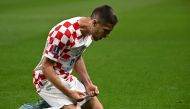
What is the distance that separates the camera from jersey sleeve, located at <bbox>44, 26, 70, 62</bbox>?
603 cm

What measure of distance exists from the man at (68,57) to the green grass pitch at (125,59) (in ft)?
9.76

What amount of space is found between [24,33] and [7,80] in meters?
8.44

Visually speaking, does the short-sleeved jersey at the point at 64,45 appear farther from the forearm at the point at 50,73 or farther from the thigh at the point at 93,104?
the thigh at the point at 93,104

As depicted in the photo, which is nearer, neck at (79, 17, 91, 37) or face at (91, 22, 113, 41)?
face at (91, 22, 113, 41)

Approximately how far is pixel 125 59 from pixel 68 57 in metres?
8.23

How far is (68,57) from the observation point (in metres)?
6.32

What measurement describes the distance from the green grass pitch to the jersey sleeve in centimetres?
A: 348

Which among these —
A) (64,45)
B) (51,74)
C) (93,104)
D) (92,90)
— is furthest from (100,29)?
(93,104)

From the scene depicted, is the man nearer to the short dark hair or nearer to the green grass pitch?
the short dark hair

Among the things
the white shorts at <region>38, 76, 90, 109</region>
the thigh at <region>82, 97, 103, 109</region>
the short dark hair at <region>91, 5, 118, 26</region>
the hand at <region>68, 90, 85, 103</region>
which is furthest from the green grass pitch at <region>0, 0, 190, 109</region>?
the short dark hair at <region>91, 5, 118, 26</region>

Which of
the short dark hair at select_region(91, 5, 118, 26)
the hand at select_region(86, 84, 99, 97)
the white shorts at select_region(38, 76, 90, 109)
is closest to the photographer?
the short dark hair at select_region(91, 5, 118, 26)

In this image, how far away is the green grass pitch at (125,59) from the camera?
33.3ft

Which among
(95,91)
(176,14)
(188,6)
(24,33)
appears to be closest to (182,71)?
(95,91)

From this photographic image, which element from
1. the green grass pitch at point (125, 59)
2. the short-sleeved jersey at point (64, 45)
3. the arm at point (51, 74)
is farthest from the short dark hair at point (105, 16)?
the green grass pitch at point (125, 59)
